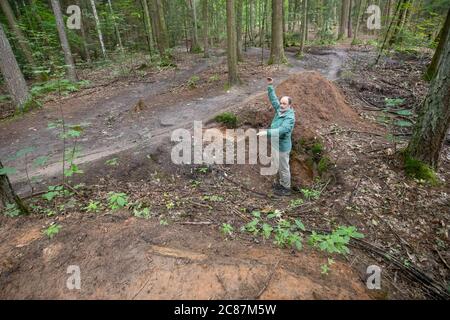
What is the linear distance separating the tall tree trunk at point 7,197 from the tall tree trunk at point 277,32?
44.2 feet

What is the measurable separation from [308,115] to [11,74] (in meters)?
11.4

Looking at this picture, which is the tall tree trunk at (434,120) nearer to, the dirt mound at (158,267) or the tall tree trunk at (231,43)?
the dirt mound at (158,267)

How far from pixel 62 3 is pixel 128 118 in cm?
1834

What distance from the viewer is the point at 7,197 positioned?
448 cm

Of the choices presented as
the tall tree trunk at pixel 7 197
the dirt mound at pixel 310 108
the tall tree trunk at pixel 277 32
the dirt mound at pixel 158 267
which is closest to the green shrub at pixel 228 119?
the dirt mound at pixel 310 108

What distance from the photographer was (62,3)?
69.2 feet

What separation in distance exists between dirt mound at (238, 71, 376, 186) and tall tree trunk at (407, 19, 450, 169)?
203 cm

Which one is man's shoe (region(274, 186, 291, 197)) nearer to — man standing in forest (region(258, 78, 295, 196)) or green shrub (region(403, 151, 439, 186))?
man standing in forest (region(258, 78, 295, 196))

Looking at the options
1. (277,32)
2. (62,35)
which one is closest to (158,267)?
(277,32)

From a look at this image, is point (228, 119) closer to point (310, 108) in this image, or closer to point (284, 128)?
point (310, 108)

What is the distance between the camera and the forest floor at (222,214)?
330 cm

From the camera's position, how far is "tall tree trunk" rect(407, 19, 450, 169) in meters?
4.62
